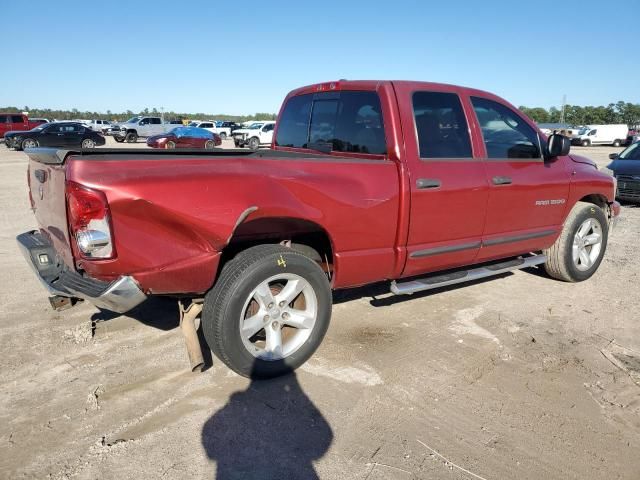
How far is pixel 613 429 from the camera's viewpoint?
279 centimetres

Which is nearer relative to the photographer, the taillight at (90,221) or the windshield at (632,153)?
the taillight at (90,221)

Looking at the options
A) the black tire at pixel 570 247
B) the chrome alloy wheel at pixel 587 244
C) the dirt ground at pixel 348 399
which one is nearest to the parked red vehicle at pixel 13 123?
the dirt ground at pixel 348 399

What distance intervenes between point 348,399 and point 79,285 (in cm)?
175

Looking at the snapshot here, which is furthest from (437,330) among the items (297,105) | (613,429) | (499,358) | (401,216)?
(297,105)

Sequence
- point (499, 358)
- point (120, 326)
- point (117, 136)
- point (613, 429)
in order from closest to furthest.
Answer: point (613, 429) → point (499, 358) → point (120, 326) → point (117, 136)

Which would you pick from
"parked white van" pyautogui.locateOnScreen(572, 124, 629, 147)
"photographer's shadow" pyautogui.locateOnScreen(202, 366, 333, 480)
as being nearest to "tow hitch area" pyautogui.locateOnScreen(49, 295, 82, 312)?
"photographer's shadow" pyautogui.locateOnScreen(202, 366, 333, 480)

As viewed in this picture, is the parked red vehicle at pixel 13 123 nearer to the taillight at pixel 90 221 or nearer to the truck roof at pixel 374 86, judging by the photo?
the truck roof at pixel 374 86

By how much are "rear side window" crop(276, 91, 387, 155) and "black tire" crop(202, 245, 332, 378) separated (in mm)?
1204

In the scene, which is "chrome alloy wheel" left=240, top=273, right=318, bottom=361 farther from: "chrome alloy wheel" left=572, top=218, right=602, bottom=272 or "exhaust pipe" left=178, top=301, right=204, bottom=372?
"chrome alloy wheel" left=572, top=218, right=602, bottom=272

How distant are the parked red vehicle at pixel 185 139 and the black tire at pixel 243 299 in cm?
2440

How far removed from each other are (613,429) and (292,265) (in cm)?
210

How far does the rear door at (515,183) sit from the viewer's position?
425cm

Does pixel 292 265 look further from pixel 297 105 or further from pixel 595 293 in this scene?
pixel 595 293

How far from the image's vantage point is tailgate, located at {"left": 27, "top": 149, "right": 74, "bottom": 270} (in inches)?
111
